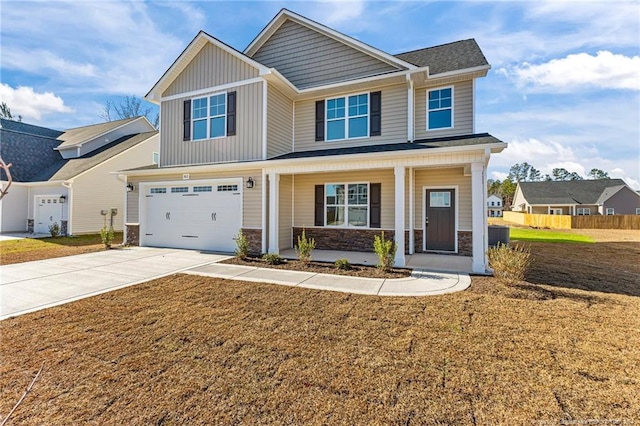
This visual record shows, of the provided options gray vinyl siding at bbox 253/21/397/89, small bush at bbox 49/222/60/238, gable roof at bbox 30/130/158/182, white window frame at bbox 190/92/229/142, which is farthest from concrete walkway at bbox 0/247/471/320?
gable roof at bbox 30/130/158/182

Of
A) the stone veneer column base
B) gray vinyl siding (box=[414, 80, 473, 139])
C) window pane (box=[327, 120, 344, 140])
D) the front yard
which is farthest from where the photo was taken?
the stone veneer column base

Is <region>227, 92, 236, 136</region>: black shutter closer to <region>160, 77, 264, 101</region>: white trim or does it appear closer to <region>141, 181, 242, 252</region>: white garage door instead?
<region>160, 77, 264, 101</region>: white trim

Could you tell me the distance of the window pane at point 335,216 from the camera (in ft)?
35.5

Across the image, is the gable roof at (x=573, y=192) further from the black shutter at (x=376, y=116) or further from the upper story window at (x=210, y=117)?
the upper story window at (x=210, y=117)

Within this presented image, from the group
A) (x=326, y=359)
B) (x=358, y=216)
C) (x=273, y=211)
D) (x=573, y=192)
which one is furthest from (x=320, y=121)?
(x=573, y=192)

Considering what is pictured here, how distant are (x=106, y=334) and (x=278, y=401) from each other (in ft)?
9.23

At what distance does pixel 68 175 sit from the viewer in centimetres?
1661

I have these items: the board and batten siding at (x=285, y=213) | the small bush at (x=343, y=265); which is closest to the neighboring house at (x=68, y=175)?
the board and batten siding at (x=285, y=213)

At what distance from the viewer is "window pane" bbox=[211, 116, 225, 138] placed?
1060 centimetres

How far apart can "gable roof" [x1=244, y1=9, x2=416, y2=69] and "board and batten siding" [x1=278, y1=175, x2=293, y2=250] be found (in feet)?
17.2

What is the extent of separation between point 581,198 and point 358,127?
130ft

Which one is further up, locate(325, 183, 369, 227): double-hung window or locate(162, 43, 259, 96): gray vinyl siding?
locate(162, 43, 259, 96): gray vinyl siding

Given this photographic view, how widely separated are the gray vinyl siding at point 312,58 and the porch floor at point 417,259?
625cm

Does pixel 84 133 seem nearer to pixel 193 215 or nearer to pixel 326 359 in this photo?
pixel 193 215
